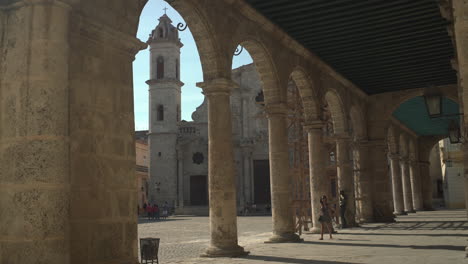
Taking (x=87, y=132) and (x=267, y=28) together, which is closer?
(x=87, y=132)

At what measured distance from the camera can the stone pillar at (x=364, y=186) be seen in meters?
18.4

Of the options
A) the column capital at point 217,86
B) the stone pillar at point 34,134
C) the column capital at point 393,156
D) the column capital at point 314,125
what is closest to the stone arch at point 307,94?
the column capital at point 314,125

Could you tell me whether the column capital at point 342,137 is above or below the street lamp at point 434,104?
above

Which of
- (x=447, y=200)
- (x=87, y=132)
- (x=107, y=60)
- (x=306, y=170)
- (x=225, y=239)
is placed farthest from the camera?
(x=447, y=200)

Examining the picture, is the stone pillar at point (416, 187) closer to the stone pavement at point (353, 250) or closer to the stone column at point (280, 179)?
the stone pavement at point (353, 250)

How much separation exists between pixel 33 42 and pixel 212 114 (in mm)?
4932

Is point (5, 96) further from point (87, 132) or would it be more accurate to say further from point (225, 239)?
point (225, 239)

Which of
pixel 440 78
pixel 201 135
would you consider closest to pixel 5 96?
pixel 440 78

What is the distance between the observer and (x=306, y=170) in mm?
16516

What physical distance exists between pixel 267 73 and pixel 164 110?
2513 centimetres

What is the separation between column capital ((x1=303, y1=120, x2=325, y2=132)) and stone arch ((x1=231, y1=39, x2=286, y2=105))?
2477mm

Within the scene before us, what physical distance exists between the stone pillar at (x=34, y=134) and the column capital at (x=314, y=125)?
32.7 feet

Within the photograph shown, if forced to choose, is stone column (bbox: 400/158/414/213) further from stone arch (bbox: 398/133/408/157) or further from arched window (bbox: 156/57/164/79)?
arched window (bbox: 156/57/164/79)

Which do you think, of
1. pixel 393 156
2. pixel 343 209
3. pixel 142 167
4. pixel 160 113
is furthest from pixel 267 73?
pixel 142 167
